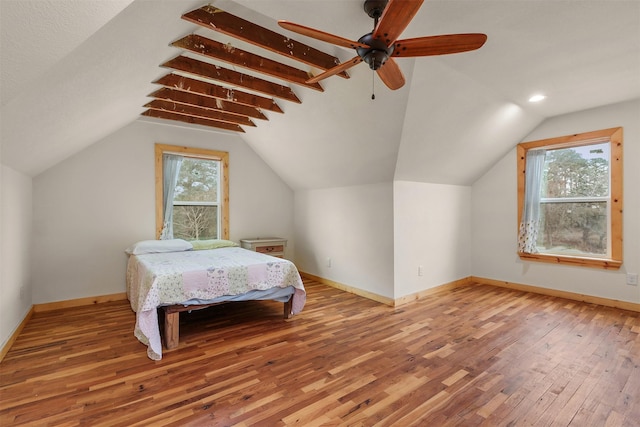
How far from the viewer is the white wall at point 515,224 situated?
3.56 metres

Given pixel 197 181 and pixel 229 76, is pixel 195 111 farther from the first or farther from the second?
pixel 229 76

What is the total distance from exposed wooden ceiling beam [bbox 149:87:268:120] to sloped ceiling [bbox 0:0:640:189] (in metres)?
0.21

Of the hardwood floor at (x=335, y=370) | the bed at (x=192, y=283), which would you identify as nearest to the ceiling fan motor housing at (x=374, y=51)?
the hardwood floor at (x=335, y=370)

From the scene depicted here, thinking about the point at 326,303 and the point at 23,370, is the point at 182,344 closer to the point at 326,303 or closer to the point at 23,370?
the point at 23,370

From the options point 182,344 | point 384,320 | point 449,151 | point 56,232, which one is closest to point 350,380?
point 384,320

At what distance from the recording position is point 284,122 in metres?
3.97

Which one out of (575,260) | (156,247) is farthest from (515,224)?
(156,247)

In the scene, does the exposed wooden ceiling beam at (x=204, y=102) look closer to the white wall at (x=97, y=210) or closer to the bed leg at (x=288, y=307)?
the white wall at (x=97, y=210)

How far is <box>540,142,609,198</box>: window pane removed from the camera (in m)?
3.86

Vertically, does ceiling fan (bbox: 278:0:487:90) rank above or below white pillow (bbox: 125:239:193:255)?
above

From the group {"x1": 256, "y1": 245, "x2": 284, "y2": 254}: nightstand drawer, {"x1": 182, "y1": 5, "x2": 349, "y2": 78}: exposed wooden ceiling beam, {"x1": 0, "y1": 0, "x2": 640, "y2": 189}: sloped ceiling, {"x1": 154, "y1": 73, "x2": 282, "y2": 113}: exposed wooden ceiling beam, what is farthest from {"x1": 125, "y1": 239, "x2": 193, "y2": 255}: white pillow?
{"x1": 182, "y1": 5, "x2": 349, "y2": 78}: exposed wooden ceiling beam

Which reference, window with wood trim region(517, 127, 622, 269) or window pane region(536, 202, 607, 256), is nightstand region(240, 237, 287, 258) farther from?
window pane region(536, 202, 607, 256)

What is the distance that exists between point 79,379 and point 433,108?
365 centimetres

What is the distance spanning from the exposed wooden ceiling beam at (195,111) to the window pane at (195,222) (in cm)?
144
